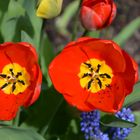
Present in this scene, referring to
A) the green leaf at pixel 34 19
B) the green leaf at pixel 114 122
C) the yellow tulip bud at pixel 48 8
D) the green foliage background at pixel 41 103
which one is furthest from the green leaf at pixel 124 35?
the yellow tulip bud at pixel 48 8

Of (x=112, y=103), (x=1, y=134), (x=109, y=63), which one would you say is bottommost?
(x=1, y=134)

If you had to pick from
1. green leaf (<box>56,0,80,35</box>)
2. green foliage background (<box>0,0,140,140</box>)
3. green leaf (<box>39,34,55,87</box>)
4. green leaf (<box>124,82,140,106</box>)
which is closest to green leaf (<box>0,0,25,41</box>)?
green foliage background (<box>0,0,140,140</box>)

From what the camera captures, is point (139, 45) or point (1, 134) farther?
point (139, 45)

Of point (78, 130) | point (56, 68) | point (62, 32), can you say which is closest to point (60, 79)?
point (56, 68)

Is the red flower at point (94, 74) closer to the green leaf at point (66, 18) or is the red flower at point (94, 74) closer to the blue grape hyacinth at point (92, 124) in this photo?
the blue grape hyacinth at point (92, 124)

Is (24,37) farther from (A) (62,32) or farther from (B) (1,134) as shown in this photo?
(A) (62,32)

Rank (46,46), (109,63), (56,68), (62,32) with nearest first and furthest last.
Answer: (56,68)
(109,63)
(46,46)
(62,32)

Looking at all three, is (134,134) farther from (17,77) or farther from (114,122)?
(17,77)

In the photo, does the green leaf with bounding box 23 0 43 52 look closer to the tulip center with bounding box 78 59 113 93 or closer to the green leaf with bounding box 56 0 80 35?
the tulip center with bounding box 78 59 113 93
